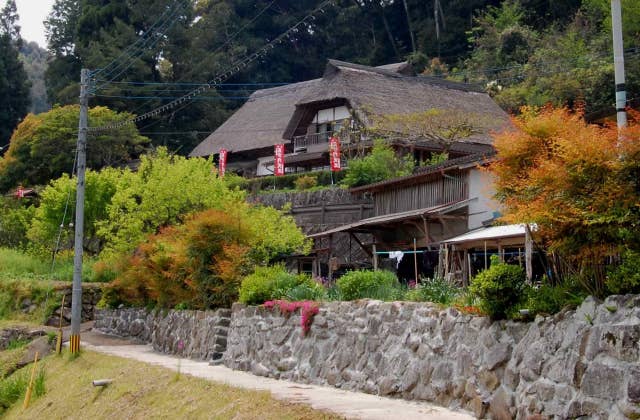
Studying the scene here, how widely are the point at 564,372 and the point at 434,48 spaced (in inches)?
2256

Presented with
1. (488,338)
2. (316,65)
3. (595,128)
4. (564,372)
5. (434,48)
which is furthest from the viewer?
(316,65)

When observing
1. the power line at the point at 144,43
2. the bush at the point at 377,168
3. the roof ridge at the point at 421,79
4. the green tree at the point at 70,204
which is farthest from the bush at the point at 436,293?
the power line at the point at 144,43

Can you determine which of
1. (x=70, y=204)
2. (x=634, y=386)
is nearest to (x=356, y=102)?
(x=70, y=204)

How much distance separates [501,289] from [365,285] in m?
5.09

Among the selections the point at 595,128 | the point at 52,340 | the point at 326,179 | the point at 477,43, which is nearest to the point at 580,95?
the point at 326,179

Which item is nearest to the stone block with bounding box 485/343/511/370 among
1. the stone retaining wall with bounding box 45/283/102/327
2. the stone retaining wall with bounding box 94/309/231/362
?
the stone retaining wall with bounding box 94/309/231/362

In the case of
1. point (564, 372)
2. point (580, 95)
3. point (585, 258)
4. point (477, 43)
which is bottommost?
point (564, 372)

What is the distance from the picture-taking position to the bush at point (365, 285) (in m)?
15.9

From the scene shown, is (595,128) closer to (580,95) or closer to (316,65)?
(580,95)

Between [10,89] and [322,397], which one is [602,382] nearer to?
[322,397]

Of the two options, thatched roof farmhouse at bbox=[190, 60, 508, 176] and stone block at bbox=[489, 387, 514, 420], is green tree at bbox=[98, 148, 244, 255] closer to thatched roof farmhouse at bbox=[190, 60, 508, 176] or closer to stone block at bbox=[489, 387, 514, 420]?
thatched roof farmhouse at bbox=[190, 60, 508, 176]

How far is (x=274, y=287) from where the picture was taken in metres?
19.0

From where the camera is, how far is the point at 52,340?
2655cm

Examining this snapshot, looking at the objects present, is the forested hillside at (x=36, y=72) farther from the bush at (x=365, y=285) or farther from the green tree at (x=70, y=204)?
the bush at (x=365, y=285)
